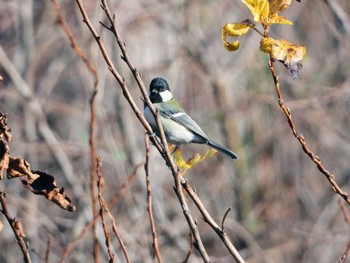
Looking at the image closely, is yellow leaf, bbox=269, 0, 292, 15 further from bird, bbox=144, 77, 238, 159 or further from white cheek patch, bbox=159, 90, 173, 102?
white cheek patch, bbox=159, 90, 173, 102

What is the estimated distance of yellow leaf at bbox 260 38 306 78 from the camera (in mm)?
1649

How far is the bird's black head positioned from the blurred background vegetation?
4.68ft

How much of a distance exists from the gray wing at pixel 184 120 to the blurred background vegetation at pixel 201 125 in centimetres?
145

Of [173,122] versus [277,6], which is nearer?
[277,6]

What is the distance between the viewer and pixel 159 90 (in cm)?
397

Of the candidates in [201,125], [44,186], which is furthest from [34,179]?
[201,125]

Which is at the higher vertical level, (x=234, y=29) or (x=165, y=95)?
(x=165, y=95)

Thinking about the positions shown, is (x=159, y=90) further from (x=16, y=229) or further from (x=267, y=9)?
(x=16, y=229)

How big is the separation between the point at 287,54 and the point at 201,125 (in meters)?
5.13

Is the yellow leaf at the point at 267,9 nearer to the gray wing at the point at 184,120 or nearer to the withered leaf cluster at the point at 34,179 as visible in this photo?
the withered leaf cluster at the point at 34,179

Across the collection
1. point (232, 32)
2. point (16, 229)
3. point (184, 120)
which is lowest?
point (16, 229)

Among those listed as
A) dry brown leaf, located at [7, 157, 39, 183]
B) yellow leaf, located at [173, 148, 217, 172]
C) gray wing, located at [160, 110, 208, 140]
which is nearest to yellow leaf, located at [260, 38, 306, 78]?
yellow leaf, located at [173, 148, 217, 172]

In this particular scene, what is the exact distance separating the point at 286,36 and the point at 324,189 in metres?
1.74

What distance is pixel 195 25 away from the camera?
652 centimetres
